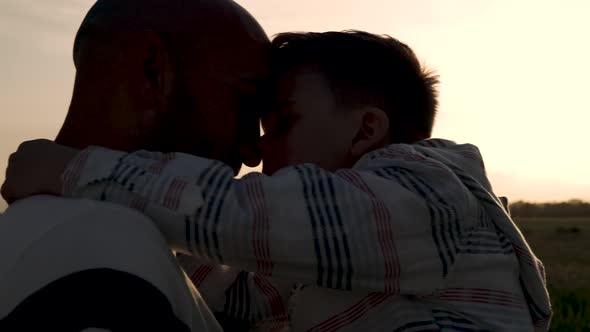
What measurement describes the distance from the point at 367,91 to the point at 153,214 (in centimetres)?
141

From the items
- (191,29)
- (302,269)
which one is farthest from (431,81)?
(302,269)

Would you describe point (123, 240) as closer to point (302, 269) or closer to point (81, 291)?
point (81, 291)

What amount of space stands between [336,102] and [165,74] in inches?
34.8

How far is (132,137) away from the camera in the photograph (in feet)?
7.04

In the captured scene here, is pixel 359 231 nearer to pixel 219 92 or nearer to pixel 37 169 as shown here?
pixel 219 92

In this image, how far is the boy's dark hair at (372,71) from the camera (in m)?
3.00

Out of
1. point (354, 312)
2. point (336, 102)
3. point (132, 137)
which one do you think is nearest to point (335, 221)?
point (354, 312)

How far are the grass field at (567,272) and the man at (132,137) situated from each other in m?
7.61

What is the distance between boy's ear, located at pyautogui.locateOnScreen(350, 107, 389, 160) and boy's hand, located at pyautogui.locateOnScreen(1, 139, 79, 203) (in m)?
1.13

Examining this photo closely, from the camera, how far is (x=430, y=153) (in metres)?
2.43

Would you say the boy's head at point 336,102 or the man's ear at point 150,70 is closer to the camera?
the man's ear at point 150,70

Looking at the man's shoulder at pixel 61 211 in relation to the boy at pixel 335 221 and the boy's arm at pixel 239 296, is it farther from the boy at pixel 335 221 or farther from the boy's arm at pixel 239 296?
the boy's arm at pixel 239 296

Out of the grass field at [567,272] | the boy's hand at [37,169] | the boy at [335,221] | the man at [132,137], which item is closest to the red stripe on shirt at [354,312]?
the boy at [335,221]

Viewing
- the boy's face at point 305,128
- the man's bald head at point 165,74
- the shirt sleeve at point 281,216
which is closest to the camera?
the shirt sleeve at point 281,216
